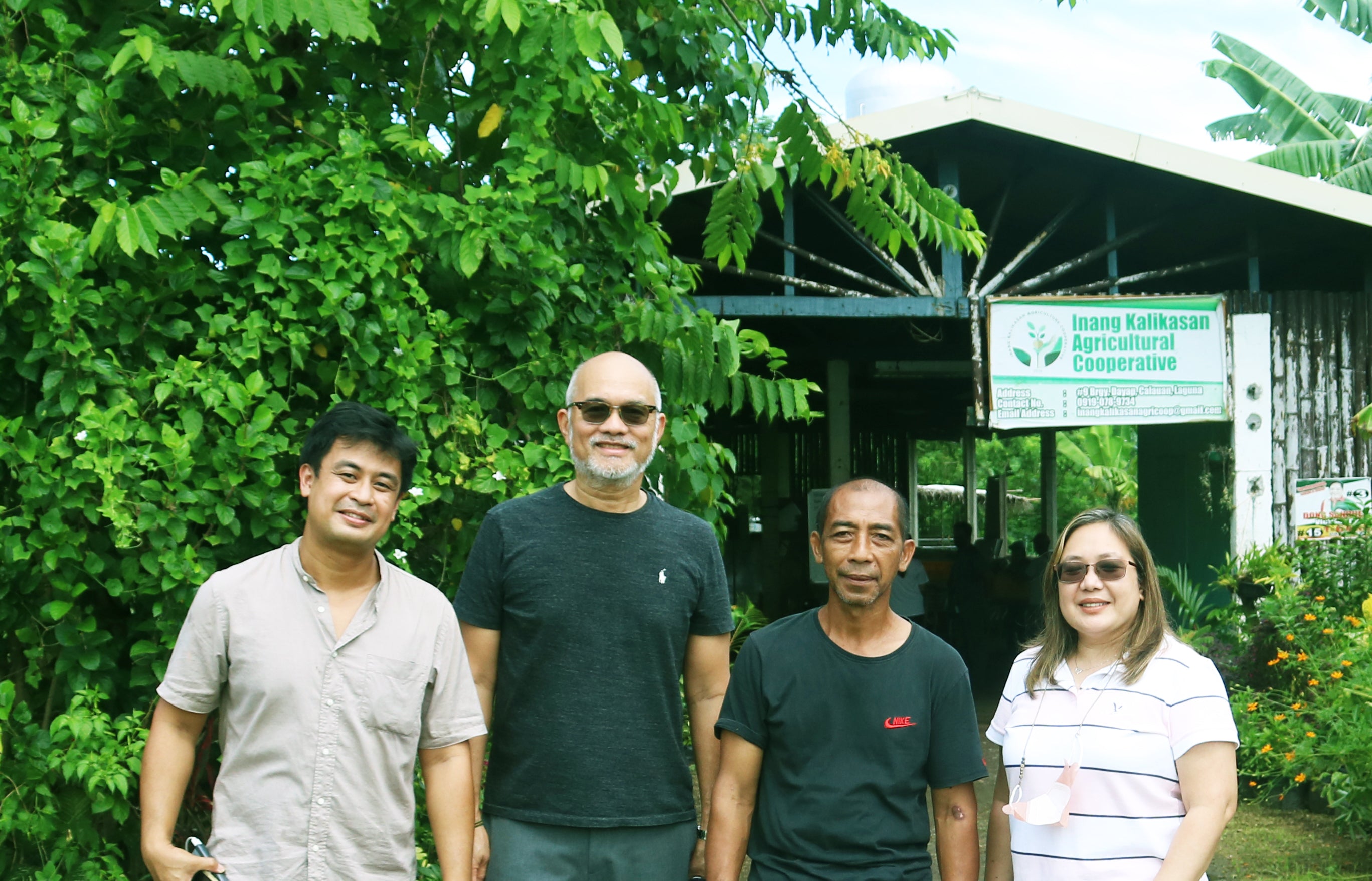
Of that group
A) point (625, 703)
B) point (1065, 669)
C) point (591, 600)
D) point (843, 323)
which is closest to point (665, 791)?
point (625, 703)

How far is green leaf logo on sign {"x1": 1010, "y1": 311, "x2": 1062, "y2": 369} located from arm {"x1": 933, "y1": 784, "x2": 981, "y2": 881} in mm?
5866

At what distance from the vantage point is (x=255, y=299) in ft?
11.7

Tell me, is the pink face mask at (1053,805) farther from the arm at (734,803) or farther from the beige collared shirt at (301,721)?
the beige collared shirt at (301,721)

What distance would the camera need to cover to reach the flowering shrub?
568cm

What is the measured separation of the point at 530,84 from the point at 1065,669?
2.28 meters

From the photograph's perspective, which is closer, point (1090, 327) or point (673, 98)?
point (673, 98)

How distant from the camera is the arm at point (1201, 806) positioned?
244 cm

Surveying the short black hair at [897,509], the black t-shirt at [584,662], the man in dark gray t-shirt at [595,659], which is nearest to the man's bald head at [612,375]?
the man in dark gray t-shirt at [595,659]

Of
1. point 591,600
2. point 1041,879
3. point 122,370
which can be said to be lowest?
point 1041,879

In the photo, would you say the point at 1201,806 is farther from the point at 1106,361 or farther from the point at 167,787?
the point at 1106,361

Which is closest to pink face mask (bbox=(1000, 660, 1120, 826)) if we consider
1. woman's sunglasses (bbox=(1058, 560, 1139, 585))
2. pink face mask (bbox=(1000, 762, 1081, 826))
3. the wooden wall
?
pink face mask (bbox=(1000, 762, 1081, 826))

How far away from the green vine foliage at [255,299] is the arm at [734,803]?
3.99 feet

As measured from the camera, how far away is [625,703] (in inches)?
114

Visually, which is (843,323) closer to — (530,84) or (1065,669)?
(530,84)
